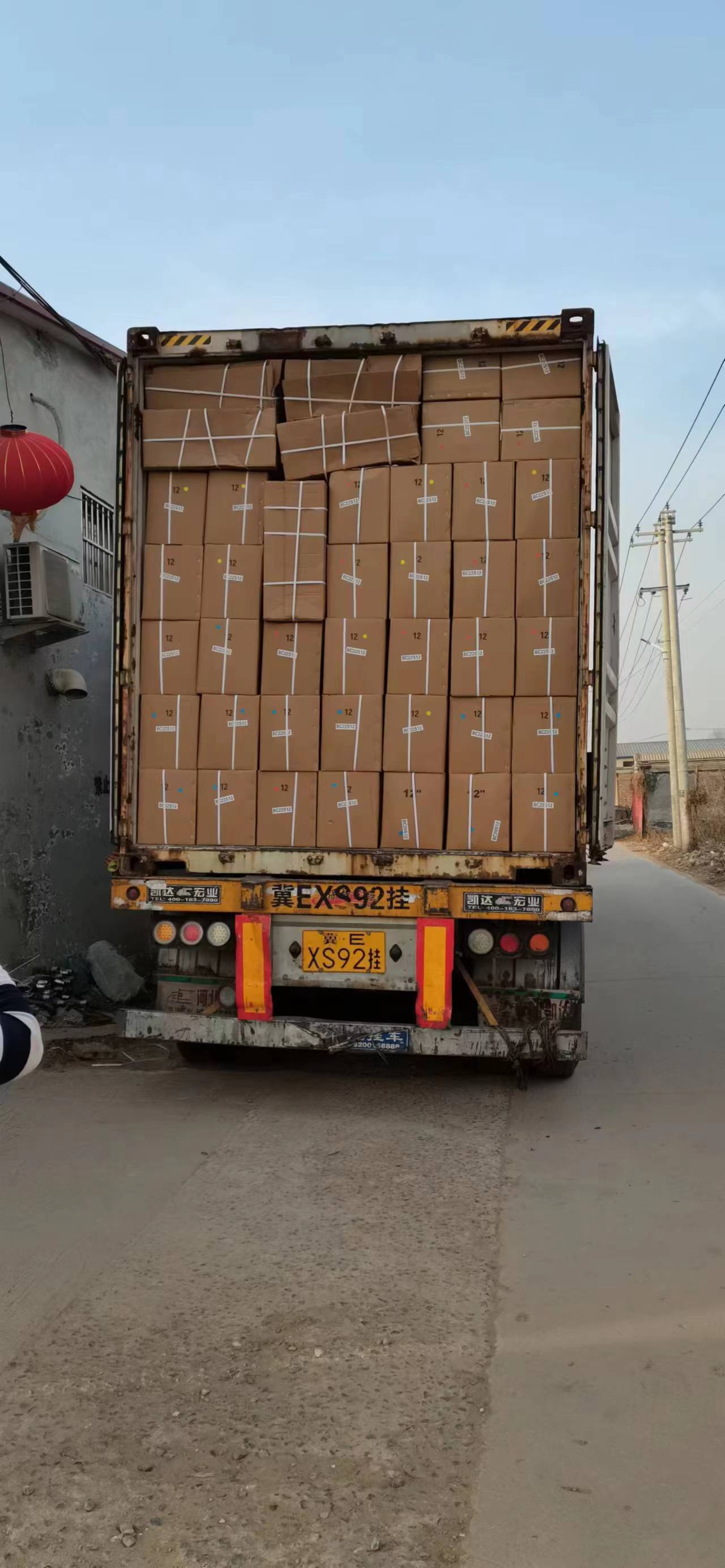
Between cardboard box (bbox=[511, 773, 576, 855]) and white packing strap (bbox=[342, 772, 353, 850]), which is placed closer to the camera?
cardboard box (bbox=[511, 773, 576, 855])

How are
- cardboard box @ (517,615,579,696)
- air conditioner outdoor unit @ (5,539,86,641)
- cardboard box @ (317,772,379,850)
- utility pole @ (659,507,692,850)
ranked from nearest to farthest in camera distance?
cardboard box @ (517,615,579,696) < cardboard box @ (317,772,379,850) < air conditioner outdoor unit @ (5,539,86,641) < utility pole @ (659,507,692,850)

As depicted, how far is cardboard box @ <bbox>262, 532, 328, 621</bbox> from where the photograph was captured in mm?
6184

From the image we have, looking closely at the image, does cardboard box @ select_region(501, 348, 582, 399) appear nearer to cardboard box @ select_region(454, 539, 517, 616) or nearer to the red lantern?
cardboard box @ select_region(454, 539, 517, 616)

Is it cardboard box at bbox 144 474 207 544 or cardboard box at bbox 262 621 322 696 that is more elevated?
cardboard box at bbox 144 474 207 544

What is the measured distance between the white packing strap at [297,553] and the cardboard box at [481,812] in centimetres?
121

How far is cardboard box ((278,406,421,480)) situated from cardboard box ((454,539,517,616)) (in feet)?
2.03

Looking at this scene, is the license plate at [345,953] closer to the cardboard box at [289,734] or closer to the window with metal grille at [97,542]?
the cardboard box at [289,734]

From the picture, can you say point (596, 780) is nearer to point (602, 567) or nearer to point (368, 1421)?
point (602, 567)

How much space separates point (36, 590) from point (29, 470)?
0.83 m

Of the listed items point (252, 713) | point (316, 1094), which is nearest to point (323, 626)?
point (252, 713)

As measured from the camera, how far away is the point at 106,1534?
8.04 ft

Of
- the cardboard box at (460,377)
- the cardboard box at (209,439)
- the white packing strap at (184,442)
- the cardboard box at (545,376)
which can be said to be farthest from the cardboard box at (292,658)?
the cardboard box at (545,376)

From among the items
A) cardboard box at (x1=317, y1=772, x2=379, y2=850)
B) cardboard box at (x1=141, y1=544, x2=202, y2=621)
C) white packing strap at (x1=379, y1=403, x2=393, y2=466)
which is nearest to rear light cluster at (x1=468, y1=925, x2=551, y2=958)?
cardboard box at (x1=317, y1=772, x2=379, y2=850)

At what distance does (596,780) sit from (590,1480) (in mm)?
3745
